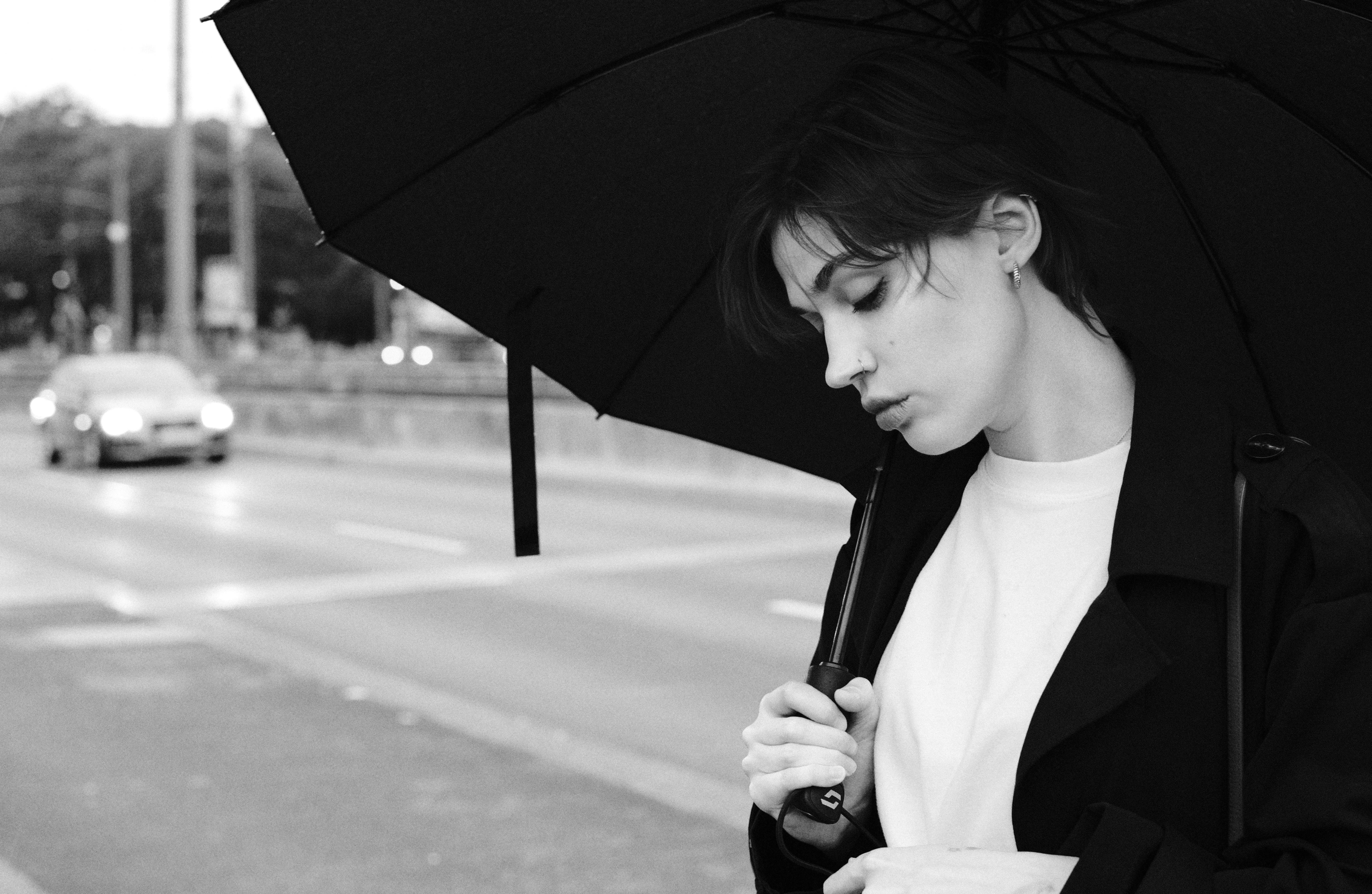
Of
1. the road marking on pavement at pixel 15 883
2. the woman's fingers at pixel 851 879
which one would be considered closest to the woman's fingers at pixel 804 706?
the woman's fingers at pixel 851 879

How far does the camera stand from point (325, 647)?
8.69 m

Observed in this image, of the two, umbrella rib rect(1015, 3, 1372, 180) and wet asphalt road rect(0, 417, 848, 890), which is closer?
umbrella rib rect(1015, 3, 1372, 180)

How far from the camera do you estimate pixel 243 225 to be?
5191 cm

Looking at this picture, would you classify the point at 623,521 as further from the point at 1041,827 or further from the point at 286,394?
the point at 286,394

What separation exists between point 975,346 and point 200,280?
331ft

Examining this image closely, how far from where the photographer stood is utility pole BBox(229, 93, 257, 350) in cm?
4959

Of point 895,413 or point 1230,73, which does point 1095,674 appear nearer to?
point 895,413

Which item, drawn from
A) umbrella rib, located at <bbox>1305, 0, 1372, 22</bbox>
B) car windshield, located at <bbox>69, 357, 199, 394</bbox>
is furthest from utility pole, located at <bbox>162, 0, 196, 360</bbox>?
umbrella rib, located at <bbox>1305, 0, 1372, 22</bbox>

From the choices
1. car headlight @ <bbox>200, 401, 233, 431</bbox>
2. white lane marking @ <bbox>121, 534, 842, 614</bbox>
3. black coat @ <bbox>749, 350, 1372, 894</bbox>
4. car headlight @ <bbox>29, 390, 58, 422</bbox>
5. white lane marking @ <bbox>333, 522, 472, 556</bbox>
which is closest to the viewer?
black coat @ <bbox>749, 350, 1372, 894</bbox>

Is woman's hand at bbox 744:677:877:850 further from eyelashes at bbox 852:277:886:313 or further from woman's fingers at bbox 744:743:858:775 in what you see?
eyelashes at bbox 852:277:886:313

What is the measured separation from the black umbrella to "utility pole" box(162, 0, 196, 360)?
25.6 m

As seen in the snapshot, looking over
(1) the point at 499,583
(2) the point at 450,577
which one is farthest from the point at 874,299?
(2) the point at 450,577

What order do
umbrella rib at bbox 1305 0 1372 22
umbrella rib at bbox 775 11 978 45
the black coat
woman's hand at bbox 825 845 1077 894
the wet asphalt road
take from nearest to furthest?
the black coat
woman's hand at bbox 825 845 1077 894
umbrella rib at bbox 1305 0 1372 22
umbrella rib at bbox 775 11 978 45
the wet asphalt road

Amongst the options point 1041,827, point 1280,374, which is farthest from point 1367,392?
point 1041,827
